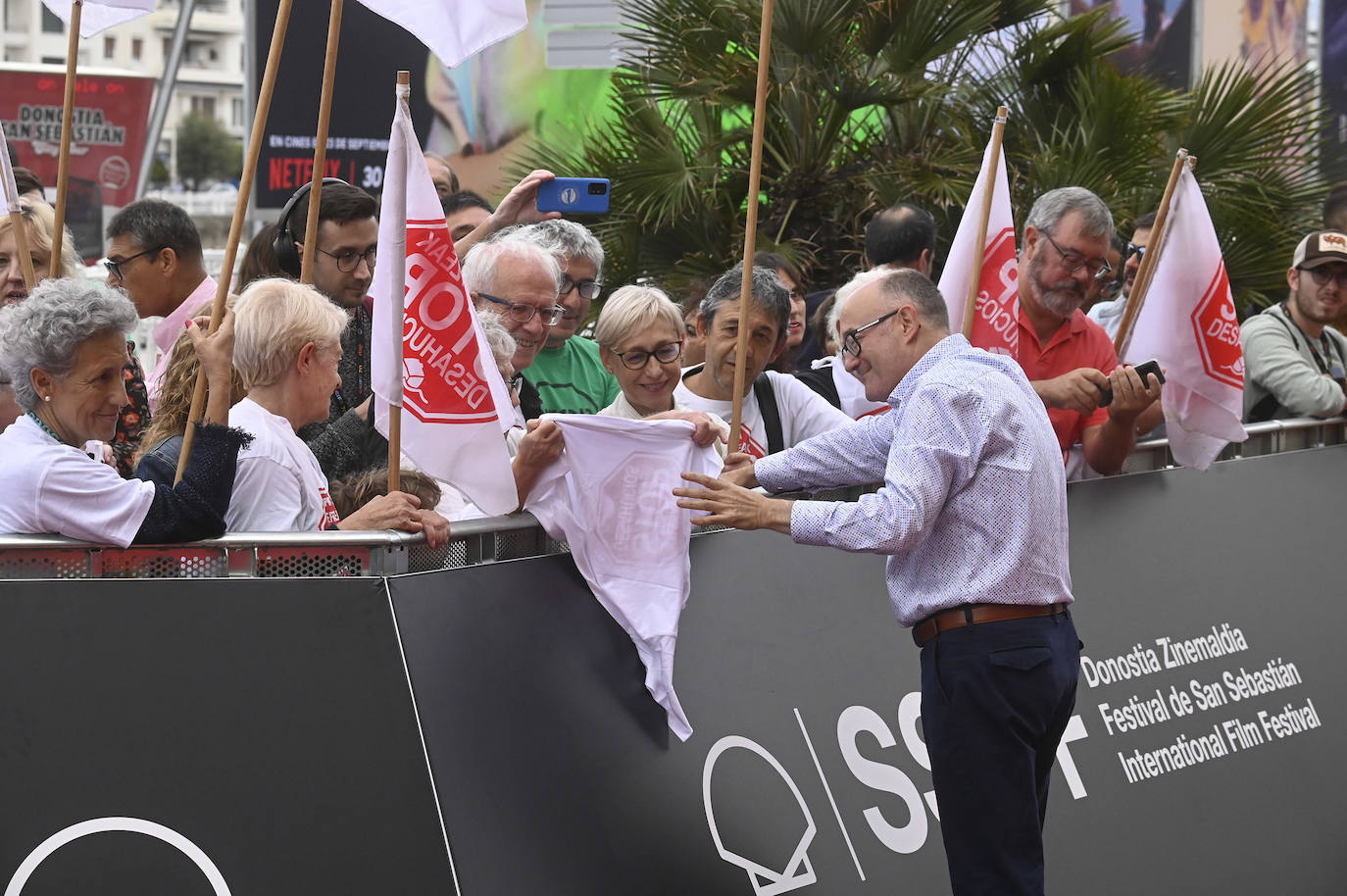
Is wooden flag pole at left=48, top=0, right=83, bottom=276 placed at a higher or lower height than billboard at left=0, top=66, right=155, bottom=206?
lower

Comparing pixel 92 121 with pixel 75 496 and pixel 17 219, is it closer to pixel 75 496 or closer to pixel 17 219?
pixel 17 219

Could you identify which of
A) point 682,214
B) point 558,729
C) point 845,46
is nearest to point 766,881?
point 558,729

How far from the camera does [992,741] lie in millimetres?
4406

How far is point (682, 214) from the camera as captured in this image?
471 inches

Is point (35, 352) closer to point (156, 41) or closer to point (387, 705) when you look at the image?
point (387, 705)

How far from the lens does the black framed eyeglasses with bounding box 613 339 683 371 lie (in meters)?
5.45

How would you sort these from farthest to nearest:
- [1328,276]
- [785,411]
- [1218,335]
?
[1328,276]
[1218,335]
[785,411]

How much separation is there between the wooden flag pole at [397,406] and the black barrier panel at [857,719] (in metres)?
0.31

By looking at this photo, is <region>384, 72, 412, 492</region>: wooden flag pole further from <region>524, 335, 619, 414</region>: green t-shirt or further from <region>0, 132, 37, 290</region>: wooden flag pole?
<region>524, 335, 619, 414</region>: green t-shirt

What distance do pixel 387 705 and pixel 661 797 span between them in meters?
0.90

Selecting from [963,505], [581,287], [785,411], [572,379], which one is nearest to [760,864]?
[963,505]

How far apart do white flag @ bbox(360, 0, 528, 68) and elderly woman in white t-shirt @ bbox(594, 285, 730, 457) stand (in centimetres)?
99

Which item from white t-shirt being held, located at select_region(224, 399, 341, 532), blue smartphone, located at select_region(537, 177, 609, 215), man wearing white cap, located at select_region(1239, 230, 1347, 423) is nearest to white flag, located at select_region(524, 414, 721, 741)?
white t-shirt being held, located at select_region(224, 399, 341, 532)

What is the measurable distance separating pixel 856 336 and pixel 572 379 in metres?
1.53
